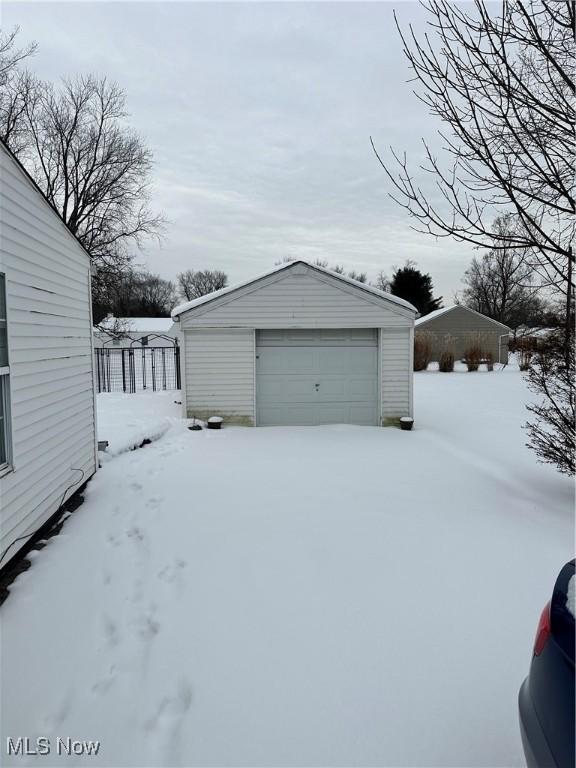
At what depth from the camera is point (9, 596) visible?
3.39 meters

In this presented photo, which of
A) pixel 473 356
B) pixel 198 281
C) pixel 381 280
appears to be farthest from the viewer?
pixel 198 281

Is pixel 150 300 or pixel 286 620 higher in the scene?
pixel 150 300

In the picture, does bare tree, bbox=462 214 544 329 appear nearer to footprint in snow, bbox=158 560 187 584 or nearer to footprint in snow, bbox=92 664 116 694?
footprint in snow, bbox=158 560 187 584

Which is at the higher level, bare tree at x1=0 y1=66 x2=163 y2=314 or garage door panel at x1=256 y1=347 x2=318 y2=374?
bare tree at x1=0 y1=66 x2=163 y2=314

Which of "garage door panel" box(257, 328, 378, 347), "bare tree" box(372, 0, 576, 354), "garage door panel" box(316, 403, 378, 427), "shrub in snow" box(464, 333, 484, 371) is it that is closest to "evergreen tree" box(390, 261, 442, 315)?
"shrub in snow" box(464, 333, 484, 371)

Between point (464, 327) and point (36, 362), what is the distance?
28336 millimetres

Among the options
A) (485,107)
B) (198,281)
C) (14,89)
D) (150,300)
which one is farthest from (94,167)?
(198,281)

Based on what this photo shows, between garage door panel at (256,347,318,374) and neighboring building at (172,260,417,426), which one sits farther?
garage door panel at (256,347,318,374)

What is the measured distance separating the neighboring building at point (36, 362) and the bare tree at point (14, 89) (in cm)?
1615

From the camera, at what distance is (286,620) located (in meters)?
3.14

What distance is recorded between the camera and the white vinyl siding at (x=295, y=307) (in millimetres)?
10430

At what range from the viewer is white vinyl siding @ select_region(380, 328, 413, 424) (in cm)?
1056
